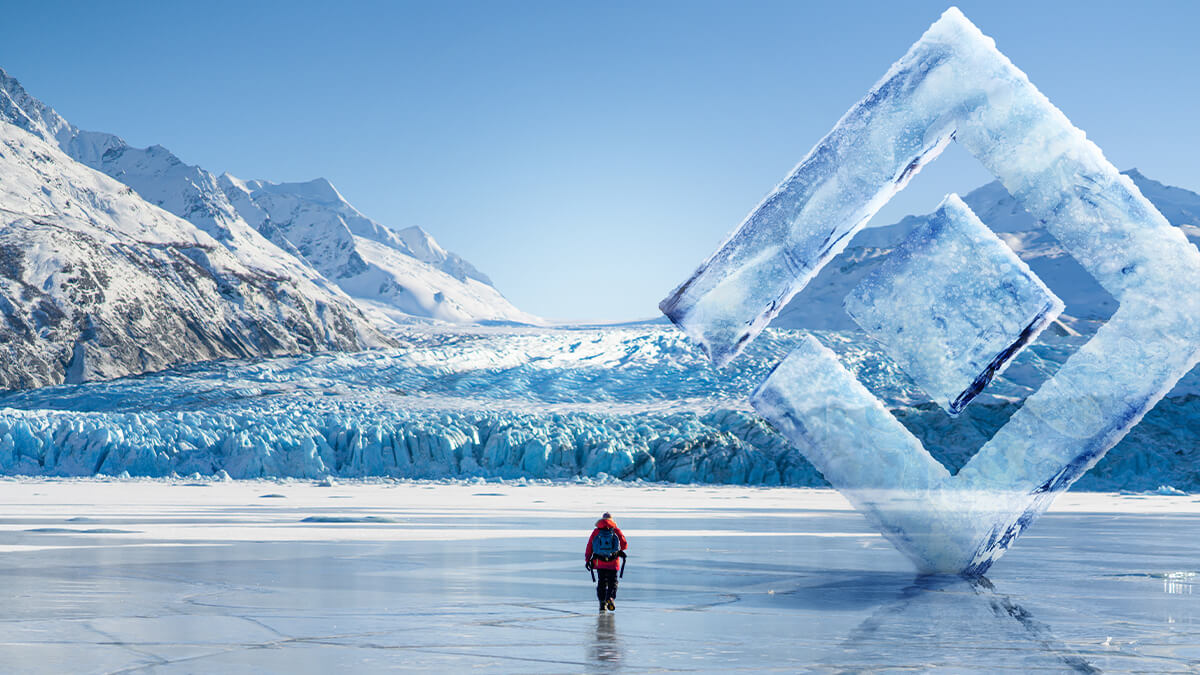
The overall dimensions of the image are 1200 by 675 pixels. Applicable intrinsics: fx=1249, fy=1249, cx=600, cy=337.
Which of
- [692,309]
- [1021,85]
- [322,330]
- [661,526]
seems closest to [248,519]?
[661,526]

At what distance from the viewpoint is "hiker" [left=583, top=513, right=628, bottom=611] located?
32.0 ft

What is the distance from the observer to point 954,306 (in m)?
11.2

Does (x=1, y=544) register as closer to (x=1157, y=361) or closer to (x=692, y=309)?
(x=692, y=309)

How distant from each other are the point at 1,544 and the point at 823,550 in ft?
33.5

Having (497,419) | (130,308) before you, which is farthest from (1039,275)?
(497,419)

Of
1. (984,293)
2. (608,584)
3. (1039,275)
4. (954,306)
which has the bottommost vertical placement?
(608,584)

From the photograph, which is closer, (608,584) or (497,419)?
(608,584)

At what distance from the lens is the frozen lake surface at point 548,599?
7.34m

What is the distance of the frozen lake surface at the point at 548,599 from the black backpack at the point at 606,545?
1.53ft

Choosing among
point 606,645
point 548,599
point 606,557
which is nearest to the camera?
point 606,645

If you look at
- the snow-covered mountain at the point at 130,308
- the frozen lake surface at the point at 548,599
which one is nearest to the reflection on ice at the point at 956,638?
the frozen lake surface at the point at 548,599

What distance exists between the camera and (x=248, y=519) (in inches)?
826

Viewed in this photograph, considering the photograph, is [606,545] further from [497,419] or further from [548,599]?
[497,419]

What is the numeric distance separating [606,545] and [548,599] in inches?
36.5
